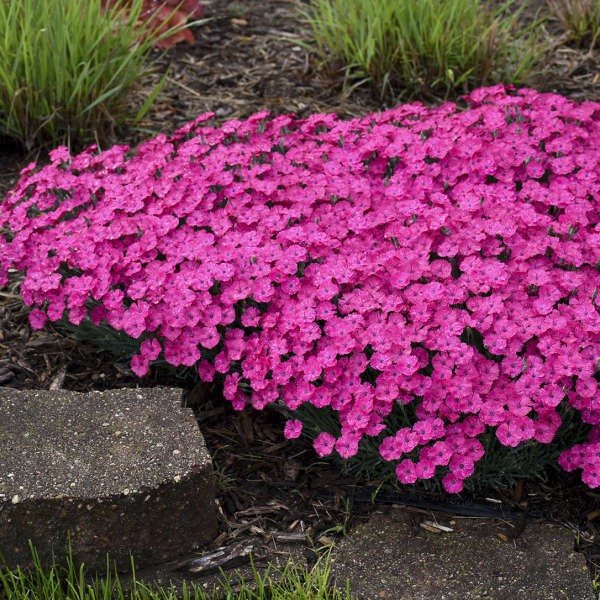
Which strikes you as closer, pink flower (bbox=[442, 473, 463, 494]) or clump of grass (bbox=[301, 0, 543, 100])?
pink flower (bbox=[442, 473, 463, 494])

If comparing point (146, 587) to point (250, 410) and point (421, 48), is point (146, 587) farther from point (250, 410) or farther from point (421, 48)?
point (421, 48)

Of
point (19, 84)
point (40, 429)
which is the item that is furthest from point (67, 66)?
point (40, 429)

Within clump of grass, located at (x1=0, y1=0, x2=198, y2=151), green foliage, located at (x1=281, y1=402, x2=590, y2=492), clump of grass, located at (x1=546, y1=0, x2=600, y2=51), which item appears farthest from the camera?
clump of grass, located at (x1=546, y1=0, x2=600, y2=51)

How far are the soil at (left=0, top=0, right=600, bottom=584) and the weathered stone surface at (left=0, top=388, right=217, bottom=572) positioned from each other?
0.24 metres

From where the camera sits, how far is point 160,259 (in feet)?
9.68

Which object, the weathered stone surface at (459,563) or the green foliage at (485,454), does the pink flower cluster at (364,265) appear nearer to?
the green foliage at (485,454)

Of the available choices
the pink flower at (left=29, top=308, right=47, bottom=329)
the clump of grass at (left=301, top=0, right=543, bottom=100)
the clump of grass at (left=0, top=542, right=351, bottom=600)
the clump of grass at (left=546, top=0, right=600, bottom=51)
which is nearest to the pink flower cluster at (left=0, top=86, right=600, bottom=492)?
the pink flower at (left=29, top=308, right=47, bottom=329)

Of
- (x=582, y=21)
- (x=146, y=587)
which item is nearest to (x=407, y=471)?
(x=146, y=587)

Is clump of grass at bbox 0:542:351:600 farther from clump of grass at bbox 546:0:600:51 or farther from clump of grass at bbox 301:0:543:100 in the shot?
clump of grass at bbox 546:0:600:51

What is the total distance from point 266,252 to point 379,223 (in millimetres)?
402

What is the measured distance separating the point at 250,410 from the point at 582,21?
3.28 meters

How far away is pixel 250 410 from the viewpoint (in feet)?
9.28

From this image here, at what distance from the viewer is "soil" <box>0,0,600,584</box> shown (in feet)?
8.34

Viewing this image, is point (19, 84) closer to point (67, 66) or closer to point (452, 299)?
point (67, 66)
